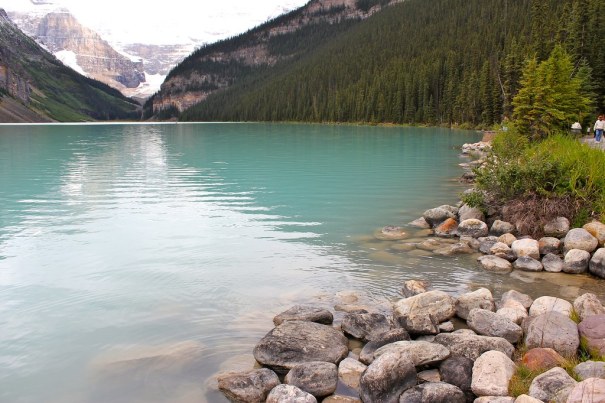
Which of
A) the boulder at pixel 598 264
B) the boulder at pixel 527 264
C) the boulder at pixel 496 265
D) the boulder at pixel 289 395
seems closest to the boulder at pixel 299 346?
the boulder at pixel 289 395

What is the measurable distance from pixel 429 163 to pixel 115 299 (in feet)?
104

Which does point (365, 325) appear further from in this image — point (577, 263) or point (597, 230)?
point (597, 230)

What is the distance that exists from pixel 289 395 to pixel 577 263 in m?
8.64

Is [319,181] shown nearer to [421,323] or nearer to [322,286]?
[322,286]

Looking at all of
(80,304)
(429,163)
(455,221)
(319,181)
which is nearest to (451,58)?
(429,163)

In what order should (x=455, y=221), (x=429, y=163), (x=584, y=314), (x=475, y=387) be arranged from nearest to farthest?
(x=475, y=387)
(x=584, y=314)
(x=455, y=221)
(x=429, y=163)

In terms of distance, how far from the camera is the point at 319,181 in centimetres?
3047

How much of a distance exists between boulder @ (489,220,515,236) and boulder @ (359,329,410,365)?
27.0ft

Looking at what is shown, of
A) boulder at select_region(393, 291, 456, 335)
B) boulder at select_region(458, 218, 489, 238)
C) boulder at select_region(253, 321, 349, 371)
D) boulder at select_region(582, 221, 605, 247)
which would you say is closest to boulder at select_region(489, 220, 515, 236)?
boulder at select_region(458, 218, 489, 238)

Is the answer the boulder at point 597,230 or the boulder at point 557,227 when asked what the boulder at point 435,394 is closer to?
the boulder at point 597,230

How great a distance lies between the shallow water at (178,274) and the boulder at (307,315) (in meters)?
0.28

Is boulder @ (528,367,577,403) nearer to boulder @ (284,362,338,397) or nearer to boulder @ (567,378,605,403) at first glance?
boulder @ (567,378,605,403)

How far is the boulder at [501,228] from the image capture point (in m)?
15.6

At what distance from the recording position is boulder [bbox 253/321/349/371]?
326 inches
